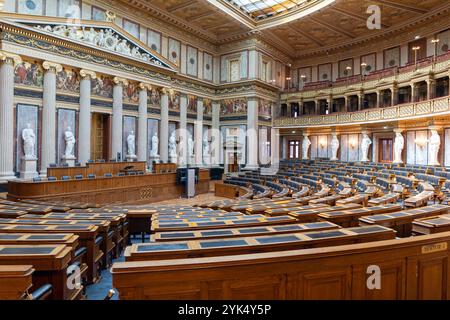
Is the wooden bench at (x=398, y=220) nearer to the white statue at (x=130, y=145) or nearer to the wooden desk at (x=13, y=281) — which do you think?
the wooden desk at (x=13, y=281)

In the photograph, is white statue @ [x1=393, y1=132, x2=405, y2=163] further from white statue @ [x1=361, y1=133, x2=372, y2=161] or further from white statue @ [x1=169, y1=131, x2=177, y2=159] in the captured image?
white statue @ [x1=169, y1=131, x2=177, y2=159]

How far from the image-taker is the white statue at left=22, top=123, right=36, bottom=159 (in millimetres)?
12578

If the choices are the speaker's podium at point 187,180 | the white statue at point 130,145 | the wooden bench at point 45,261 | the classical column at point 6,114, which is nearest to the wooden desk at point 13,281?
the wooden bench at point 45,261

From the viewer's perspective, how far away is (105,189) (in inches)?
468

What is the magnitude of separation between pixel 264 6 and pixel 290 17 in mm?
2130

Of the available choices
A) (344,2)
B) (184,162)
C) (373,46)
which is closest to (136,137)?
(184,162)

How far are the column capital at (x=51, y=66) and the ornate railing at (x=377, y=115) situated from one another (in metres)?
16.1

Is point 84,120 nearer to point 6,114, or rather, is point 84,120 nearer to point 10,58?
point 6,114

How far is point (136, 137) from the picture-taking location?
17781 millimetres

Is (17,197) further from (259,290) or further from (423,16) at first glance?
(423,16)

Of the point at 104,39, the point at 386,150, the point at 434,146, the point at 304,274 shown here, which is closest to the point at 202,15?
the point at 104,39

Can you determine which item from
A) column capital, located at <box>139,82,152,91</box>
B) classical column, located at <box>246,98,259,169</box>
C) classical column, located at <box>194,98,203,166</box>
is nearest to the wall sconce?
classical column, located at <box>246,98,259,169</box>
